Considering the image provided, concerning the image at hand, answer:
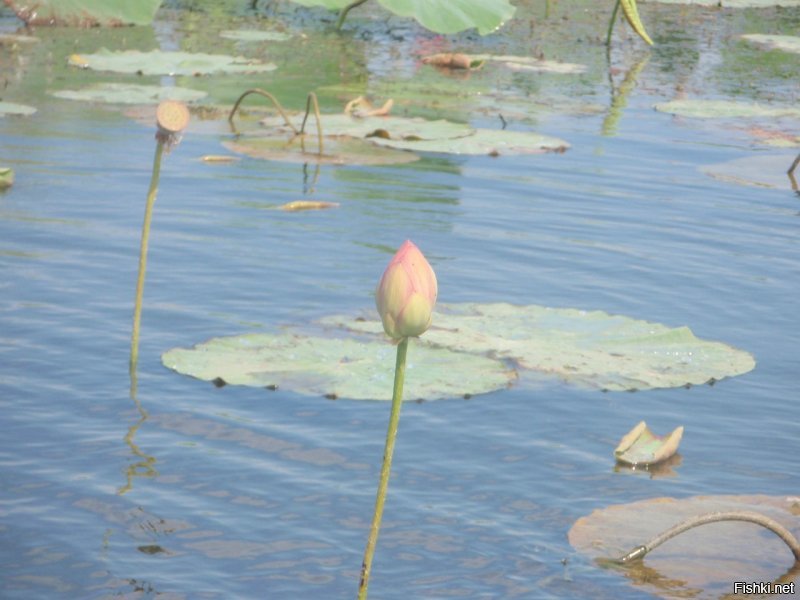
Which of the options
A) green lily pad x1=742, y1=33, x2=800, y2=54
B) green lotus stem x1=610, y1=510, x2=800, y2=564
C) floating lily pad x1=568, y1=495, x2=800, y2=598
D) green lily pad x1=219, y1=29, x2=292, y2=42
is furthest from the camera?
green lily pad x1=742, y1=33, x2=800, y2=54

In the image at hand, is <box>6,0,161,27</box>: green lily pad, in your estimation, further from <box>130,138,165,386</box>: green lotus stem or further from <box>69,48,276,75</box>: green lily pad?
<box>69,48,276,75</box>: green lily pad

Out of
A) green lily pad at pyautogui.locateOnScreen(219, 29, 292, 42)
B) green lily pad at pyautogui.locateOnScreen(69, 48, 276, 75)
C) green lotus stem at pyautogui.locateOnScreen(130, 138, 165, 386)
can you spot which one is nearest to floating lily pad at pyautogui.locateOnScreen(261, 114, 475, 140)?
green lily pad at pyautogui.locateOnScreen(69, 48, 276, 75)

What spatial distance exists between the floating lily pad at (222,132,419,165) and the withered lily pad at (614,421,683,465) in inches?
177

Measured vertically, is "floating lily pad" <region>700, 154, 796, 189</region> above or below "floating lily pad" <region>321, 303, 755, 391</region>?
above

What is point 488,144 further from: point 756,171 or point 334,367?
point 334,367

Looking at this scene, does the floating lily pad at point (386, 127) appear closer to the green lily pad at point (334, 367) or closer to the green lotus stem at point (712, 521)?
the green lily pad at point (334, 367)

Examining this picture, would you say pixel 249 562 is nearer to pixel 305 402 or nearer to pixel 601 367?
pixel 305 402

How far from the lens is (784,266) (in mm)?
7418

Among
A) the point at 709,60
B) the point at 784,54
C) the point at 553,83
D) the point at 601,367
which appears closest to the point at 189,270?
the point at 601,367

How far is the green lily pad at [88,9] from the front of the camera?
4828mm

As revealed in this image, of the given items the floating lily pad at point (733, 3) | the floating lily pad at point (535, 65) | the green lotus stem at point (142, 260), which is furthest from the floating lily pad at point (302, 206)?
the floating lily pad at point (733, 3)

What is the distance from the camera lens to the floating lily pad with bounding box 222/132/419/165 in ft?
29.7

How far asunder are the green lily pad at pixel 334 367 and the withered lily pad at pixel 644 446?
0.54 m

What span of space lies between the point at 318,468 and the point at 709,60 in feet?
36.7
